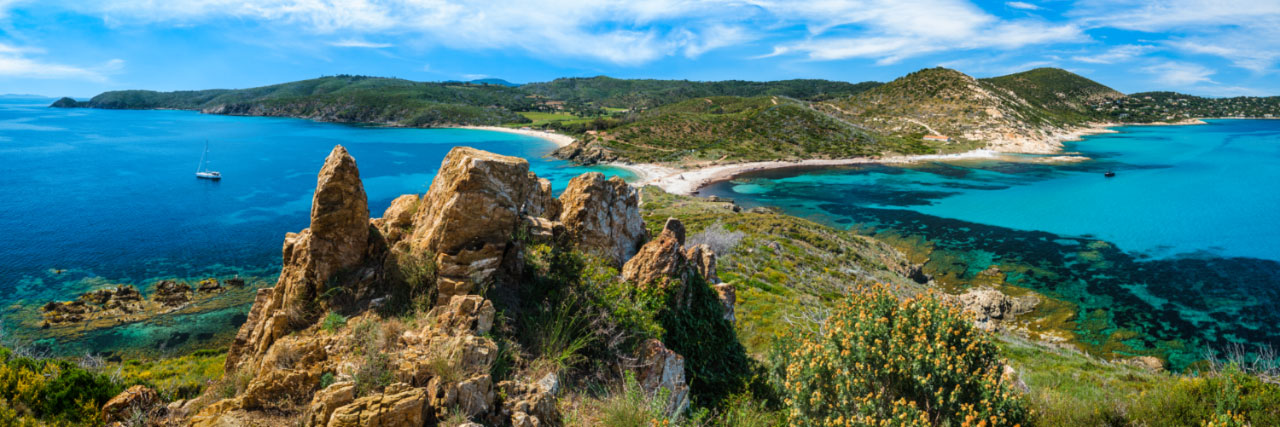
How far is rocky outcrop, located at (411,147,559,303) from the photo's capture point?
7.32 metres

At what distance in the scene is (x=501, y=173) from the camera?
777 centimetres

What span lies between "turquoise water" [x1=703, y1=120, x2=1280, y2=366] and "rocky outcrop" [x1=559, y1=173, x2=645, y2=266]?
71.2 ft

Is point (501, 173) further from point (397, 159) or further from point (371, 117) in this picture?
point (371, 117)

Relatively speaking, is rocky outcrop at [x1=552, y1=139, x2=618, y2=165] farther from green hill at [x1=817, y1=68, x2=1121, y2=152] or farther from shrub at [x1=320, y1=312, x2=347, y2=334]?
shrub at [x1=320, y1=312, x2=347, y2=334]

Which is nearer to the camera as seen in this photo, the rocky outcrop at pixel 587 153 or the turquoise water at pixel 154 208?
the turquoise water at pixel 154 208

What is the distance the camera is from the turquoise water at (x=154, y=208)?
25359 mm

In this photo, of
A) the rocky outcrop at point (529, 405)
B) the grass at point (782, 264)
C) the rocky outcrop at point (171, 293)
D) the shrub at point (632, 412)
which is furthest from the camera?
the rocky outcrop at point (171, 293)

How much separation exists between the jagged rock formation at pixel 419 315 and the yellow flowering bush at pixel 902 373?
6.19 feet

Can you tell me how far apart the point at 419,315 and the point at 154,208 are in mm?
53758

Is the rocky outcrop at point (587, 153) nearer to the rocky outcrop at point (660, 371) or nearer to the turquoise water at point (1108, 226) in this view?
the turquoise water at point (1108, 226)

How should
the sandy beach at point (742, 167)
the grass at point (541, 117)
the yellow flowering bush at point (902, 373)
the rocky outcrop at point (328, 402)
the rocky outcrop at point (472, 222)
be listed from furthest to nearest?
the grass at point (541, 117) < the sandy beach at point (742, 167) < the rocky outcrop at point (472, 222) < the yellow flowering bush at point (902, 373) < the rocky outcrop at point (328, 402)

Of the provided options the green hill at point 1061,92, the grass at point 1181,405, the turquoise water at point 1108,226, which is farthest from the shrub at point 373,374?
the green hill at point 1061,92

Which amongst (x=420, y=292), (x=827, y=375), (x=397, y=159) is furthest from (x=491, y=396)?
(x=397, y=159)

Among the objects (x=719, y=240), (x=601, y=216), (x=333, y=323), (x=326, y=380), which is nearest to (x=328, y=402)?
(x=326, y=380)
